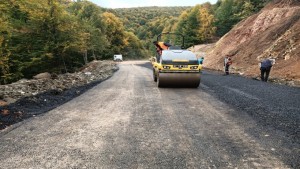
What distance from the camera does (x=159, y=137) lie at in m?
6.12

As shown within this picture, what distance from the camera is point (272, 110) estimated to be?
28.6 ft

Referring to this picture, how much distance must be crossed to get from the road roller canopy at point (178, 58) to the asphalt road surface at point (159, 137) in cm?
411

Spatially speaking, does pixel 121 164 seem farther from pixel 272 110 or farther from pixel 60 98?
pixel 60 98

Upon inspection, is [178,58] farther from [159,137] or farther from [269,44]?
[269,44]

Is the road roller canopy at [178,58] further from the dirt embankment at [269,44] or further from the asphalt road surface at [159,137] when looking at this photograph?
the dirt embankment at [269,44]

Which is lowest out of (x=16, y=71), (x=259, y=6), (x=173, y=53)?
(x=16, y=71)

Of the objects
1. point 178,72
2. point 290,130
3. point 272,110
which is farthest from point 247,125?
point 178,72

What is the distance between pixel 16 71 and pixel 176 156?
3410 cm

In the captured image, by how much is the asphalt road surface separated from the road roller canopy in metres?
4.11

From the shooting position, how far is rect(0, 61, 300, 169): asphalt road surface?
4.83 m

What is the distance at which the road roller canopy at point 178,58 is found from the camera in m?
13.8

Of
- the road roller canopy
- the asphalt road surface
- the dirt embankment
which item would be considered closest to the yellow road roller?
the road roller canopy

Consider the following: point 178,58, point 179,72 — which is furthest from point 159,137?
point 178,58

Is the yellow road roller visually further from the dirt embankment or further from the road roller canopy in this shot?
the dirt embankment
